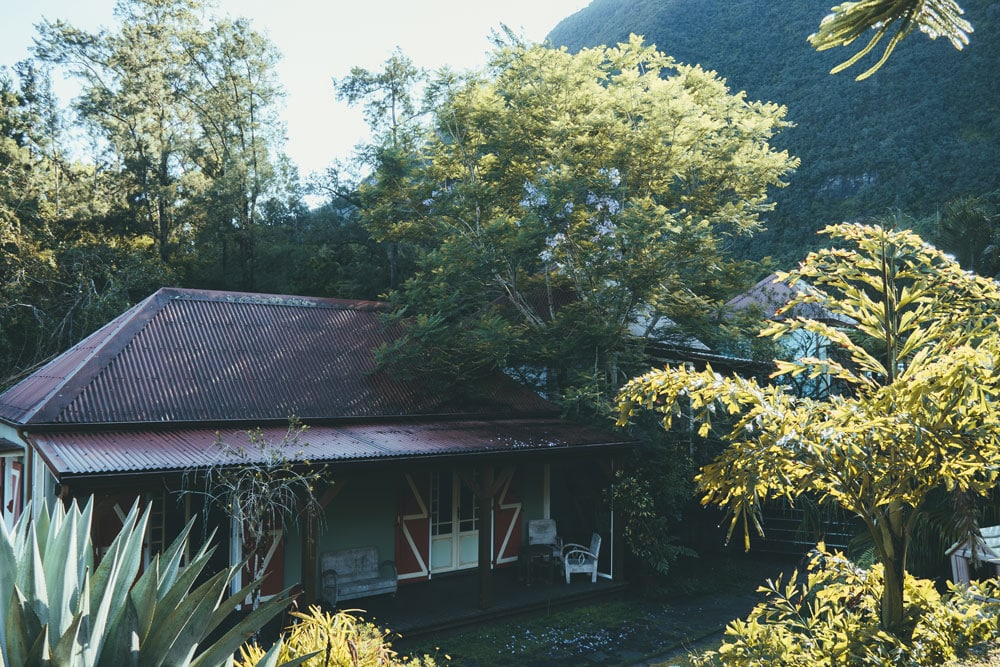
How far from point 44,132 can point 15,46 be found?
122 inches

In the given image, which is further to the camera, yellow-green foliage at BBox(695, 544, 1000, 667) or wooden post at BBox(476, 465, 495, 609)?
wooden post at BBox(476, 465, 495, 609)

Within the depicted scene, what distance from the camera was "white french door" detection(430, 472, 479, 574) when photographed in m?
12.3

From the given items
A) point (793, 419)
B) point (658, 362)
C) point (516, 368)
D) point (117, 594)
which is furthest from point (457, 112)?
point (117, 594)

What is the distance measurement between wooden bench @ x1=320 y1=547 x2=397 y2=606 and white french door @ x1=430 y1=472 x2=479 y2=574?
47.7 inches

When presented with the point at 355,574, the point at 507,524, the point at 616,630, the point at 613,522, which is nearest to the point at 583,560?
the point at 613,522

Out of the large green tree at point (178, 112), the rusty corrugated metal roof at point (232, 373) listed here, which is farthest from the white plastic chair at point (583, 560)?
the large green tree at point (178, 112)

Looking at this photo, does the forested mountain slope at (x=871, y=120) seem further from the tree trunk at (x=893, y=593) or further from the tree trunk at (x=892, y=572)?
the tree trunk at (x=893, y=593)

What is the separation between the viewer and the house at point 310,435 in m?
9.10

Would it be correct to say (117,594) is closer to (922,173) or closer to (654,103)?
(654,103)

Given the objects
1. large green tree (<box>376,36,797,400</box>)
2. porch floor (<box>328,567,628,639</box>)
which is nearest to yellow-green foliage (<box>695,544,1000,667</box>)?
porch floor (<box>328,567,628,639</box>)

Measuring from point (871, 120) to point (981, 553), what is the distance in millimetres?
39583

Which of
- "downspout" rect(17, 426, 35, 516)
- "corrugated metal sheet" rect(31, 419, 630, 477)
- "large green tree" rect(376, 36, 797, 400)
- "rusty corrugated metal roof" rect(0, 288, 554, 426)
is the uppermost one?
"large green tree" rect(376, 36, 797, 400)

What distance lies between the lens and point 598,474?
1347 centimetres

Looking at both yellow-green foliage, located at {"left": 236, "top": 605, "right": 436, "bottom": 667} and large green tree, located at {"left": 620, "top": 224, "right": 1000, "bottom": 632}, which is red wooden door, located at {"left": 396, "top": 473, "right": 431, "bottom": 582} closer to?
yellow-green foliage, located at {"left": 236, "top": 605, "right": 436, "bottom": 667}
